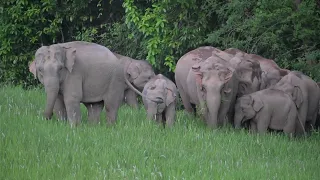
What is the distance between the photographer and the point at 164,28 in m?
21.5

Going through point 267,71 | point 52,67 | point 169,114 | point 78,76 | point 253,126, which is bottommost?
point 253,126

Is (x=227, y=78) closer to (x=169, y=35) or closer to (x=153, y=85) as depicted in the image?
(x=153, y=85)

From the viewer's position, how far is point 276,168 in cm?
1016

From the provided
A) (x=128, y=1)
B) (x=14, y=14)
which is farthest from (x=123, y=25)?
(x=14, y=14)

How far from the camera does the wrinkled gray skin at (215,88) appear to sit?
45.7ft

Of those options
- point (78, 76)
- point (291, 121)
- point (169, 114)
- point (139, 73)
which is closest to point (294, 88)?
point (291, 121)

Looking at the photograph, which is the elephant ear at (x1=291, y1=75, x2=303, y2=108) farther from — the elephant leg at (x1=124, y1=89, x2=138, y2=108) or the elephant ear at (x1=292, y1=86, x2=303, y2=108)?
the elephant leg at (x1=124, y1=89, x2=138, y2=108)

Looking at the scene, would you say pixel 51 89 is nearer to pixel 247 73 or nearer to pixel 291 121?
pixel 291 121

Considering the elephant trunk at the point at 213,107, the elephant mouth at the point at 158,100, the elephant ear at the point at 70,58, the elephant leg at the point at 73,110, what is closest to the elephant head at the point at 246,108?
the elephant trunk at the point at 213,107

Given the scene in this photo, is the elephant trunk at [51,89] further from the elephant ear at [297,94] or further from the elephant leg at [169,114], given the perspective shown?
the elephant ear at [297,94]

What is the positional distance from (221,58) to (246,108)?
1372mm

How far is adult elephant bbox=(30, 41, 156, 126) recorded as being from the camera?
494 inches

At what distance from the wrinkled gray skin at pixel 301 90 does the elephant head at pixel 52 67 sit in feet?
15.5

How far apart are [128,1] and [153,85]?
28.1ft
